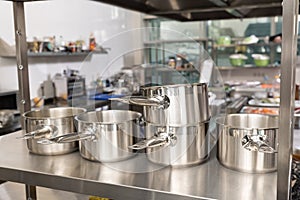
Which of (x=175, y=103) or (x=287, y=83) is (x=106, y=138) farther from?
(x=287, y=83)

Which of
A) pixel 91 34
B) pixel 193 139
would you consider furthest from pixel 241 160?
pixel 91 34

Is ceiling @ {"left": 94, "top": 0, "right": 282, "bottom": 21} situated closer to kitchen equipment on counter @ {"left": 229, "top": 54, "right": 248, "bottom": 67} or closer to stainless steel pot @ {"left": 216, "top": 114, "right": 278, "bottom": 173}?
stainless steel pot @ {"left": 216, "top": 114, "right": 278, "bottom": 173}

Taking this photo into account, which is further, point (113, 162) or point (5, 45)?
point (5, 45)

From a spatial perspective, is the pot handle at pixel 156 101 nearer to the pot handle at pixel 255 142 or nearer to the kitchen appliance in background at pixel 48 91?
the pot handle at pixel 255 142

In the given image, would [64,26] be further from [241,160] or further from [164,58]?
[241,160]

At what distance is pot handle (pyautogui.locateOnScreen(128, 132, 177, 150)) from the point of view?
644 mm

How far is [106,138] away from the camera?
2.37 feet

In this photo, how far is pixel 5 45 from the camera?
9.05ft

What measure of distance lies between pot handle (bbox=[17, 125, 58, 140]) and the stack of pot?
0.22m

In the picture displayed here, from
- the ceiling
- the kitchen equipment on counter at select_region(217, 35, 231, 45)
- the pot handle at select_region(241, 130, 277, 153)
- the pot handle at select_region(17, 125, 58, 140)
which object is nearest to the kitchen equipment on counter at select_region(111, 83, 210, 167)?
the pot handle at select_region(241, 130, 277, 153)

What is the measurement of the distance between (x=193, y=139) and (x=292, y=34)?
0.29 meters

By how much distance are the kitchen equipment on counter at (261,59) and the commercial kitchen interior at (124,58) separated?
0.09 metres

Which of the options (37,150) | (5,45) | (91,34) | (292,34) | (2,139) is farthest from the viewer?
(91,34)

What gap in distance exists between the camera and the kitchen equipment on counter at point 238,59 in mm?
4344
